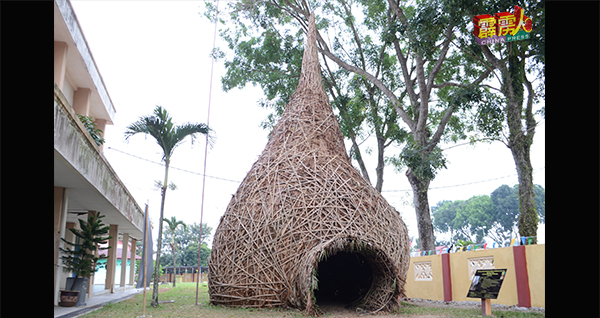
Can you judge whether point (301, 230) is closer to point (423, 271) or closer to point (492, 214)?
point (423, 271)

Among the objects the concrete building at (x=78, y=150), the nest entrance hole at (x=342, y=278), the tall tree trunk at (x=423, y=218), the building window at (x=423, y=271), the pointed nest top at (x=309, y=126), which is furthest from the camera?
the tall tree trunk at (x=423, y=218)

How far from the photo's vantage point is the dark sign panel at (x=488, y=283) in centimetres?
734

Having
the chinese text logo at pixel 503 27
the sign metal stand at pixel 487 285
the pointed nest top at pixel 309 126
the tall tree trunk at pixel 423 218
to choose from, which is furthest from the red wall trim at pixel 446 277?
the chinese text logo at pixel 503 27

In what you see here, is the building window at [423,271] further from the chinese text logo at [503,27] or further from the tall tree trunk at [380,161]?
the chinese text logo at [503,27]

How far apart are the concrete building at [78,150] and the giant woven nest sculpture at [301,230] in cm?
339

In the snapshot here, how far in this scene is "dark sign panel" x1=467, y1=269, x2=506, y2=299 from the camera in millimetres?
7336

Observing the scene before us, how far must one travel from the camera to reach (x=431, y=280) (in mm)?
12570

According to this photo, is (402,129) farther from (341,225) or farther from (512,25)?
(341,225)

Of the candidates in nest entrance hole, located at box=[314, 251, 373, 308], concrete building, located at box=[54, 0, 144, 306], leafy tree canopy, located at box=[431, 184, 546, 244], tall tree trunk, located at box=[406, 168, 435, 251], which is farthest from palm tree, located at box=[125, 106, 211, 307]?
leafy tree canopy, located at box=[431, 184, 546, 244]

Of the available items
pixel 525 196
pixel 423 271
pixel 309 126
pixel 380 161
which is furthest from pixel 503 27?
pixel 380 161

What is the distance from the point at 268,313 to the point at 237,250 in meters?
1.41

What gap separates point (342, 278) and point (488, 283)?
4.10m
